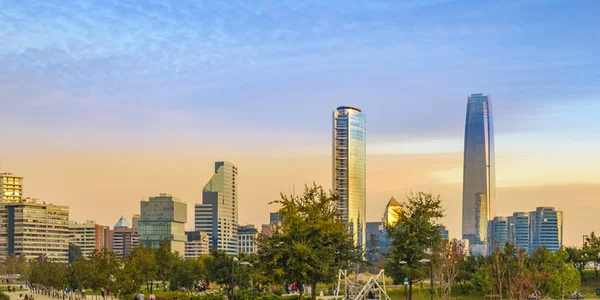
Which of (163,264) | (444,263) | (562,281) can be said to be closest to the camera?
(444,263)

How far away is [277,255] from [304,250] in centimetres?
225

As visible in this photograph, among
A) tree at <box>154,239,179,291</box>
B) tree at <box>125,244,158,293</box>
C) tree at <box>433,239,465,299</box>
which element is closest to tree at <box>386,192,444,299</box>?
tree at <box>433,239,465,299</box>

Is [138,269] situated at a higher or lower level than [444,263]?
lower

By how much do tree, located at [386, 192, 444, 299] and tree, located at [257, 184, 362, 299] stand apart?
5.42 meters

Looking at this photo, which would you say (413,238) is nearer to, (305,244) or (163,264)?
(305,244)

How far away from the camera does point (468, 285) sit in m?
91.2

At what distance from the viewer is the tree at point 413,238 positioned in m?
68.9

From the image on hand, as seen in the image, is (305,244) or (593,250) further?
(593,250)

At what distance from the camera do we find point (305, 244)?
6281 cm

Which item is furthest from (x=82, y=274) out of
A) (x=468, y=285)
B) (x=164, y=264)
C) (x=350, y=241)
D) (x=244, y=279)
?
(x=468, y=285)

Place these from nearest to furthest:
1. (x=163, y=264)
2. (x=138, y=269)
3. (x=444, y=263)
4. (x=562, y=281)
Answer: (x=444, y=263) < (x=562, y=281) < (x=138, y=269) < (x=163, y=264)

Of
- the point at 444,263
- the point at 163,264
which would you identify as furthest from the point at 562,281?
the point at 163,264

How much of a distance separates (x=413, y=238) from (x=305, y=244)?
36.6 ft

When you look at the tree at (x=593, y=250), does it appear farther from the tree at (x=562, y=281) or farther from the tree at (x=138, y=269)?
the tree at (x=138, y=269)
